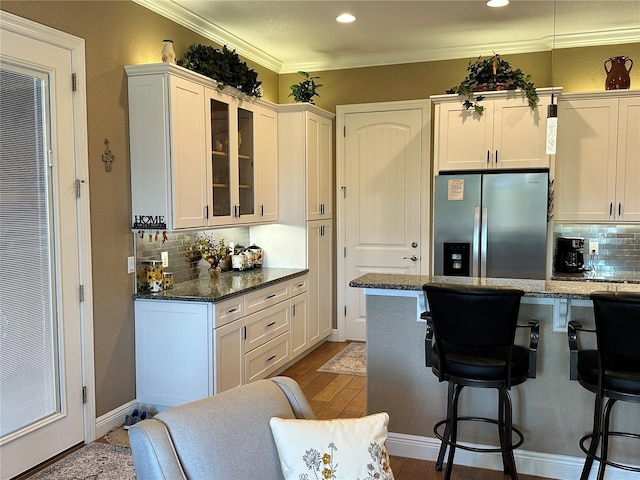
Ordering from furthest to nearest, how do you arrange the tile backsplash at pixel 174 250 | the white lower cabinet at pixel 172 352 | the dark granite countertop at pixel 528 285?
the tile backsplash at pixel 174 250 < the white lower cabinet at pixel 172 352 < the dark granite countertop at pixel 528 285

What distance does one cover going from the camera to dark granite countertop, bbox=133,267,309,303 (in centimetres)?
346

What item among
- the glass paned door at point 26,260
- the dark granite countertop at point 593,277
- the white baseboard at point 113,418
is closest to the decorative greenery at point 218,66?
the glass paned door at point 26,260

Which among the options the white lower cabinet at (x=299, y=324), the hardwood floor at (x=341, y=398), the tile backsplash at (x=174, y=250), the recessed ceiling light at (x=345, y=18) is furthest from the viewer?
the white lower cabinet at (x=299, y=324)

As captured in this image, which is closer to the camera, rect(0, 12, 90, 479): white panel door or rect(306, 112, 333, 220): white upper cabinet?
rect(0, 12, 90, 479): white panel door

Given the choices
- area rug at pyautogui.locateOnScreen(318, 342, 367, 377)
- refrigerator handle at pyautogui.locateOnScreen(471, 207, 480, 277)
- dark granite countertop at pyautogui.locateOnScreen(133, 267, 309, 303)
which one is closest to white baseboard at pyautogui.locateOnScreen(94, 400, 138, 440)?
dark granite countertop at pyautogui.locateOnScreen(133, 267, 309, 303)

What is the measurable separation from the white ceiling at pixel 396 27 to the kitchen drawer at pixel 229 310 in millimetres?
2152

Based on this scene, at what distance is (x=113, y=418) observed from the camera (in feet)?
11.1

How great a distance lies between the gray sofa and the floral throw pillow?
0.19 ft

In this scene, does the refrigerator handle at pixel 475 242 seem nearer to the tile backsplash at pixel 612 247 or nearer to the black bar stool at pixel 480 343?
the tile backsplash at pixel 612 247

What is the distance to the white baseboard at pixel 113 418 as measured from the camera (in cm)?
329

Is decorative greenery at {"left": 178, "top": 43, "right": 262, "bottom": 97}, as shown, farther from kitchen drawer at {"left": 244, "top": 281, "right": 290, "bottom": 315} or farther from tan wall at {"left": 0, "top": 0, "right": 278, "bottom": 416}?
kitchen drawer at {"left": 244, "top": 281, "right": 290, "bottom": 315}

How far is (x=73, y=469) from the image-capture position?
2865mm

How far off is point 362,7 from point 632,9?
7.16ft

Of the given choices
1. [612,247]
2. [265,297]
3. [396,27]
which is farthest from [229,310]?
[612,247]
